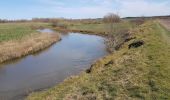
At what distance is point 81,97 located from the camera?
1189 centimetres

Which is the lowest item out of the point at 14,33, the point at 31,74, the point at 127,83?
the point at 31,74

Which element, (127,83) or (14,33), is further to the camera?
(14,33)

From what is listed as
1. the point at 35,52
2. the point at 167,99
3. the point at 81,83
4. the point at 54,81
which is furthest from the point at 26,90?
the point at 35,52

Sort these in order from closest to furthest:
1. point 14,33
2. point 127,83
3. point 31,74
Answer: point 127,83
point 31,74
point 14,33

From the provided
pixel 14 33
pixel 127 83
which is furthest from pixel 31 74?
pixel 14 33

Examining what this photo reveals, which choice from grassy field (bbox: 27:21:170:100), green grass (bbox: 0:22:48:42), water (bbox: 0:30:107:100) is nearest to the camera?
grassy field (bbox: 27:21:170:100)

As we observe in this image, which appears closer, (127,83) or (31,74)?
(127,83)

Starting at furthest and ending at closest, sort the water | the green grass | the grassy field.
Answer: the green grass, the water, the grassy field

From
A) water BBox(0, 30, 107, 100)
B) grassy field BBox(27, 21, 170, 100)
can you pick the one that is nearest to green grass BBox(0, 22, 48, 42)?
water BBox(0, 30, 107, 100)

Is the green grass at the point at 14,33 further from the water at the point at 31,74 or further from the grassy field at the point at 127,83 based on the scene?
the grassy field at the point at 127,83

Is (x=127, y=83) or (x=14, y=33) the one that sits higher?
(x=127, y=83)

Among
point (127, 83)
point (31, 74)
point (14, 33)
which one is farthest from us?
point (14, 33)

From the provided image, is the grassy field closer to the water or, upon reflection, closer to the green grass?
the water

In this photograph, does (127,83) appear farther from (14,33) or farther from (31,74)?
(14,33)
